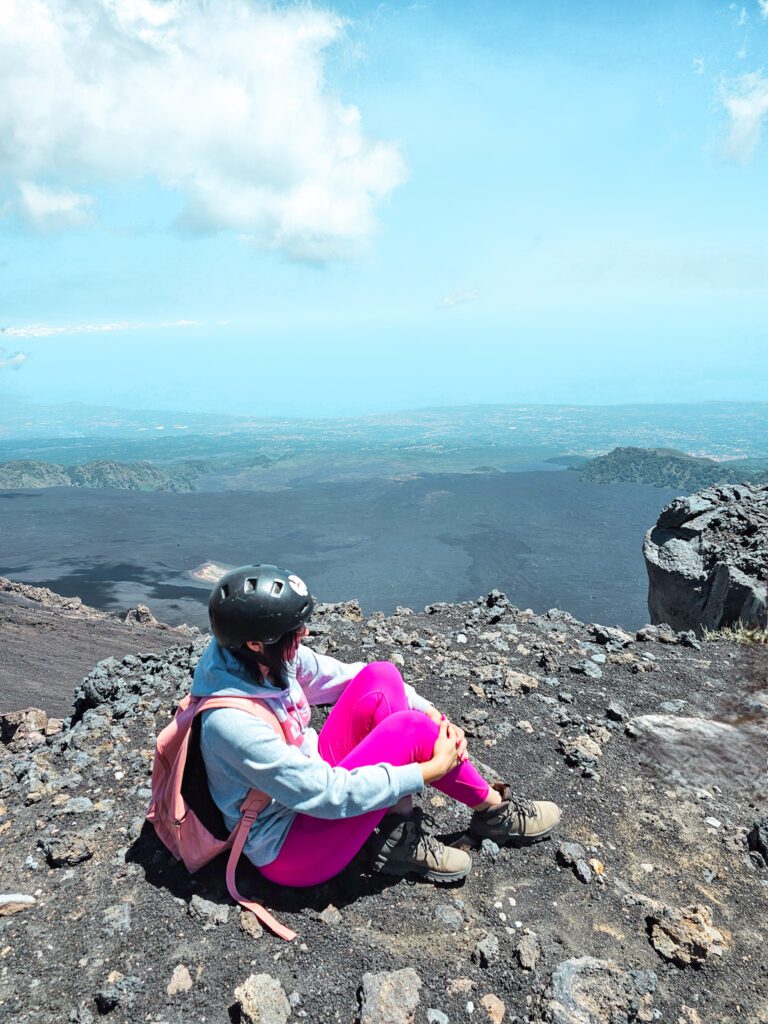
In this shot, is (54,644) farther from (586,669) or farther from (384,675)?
(384,675)

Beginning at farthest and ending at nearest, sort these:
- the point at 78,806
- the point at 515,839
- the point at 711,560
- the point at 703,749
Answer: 1. the point at 711,560
2. the point at 703,749
3. the point at 78,806
4. the point at 515,839

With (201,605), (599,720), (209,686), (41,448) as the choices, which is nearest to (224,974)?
(209,686)

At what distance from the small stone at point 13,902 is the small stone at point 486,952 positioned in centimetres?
235

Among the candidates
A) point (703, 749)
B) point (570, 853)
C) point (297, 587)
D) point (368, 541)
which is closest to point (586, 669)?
point (703, 749)

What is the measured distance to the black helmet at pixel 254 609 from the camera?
2.79m

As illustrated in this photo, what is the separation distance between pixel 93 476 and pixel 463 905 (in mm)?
98884

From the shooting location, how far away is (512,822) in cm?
369

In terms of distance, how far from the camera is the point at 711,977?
3.04 m

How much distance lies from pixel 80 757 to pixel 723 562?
348 inches

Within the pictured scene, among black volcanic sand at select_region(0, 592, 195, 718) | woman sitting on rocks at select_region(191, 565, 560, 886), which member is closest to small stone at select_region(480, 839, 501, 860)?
woman sitting on rocks at select_region(191, 565, 560, 886)

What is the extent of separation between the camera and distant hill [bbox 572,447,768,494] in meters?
65.9

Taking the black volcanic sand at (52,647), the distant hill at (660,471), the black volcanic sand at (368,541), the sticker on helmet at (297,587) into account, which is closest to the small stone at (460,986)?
the sticker on helmet at (297,587)

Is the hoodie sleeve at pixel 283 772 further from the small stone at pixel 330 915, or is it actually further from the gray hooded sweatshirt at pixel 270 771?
the small stone at pixel 330 915

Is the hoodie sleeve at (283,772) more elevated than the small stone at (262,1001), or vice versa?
the hoodie sleeve at (283,772)
